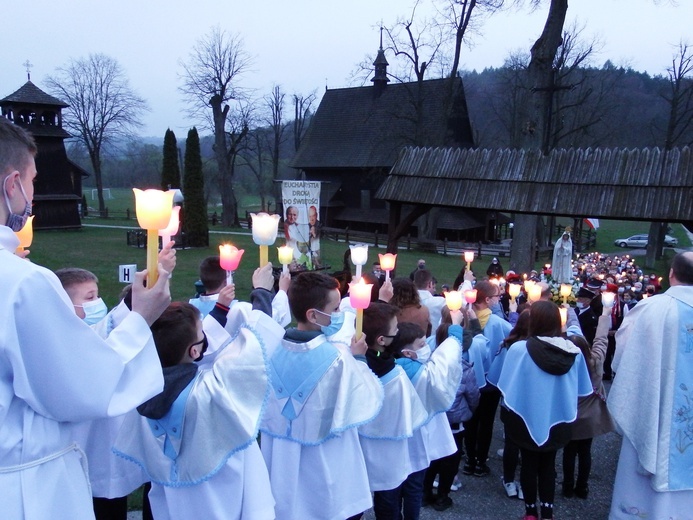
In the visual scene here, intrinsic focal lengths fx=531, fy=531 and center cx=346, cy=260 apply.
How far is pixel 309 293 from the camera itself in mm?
3045

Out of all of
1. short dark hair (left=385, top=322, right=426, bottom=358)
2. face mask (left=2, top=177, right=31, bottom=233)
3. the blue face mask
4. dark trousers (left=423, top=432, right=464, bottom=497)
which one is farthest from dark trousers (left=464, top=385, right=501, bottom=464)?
face mask (left=2, top=177, right=31, bottom=233)

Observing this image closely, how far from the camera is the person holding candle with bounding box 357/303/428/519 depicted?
330 cm

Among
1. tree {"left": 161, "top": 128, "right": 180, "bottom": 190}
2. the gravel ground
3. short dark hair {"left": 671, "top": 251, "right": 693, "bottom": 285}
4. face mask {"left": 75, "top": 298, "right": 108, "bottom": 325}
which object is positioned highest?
tree {"left": 161, "top": 128, "right": 180, "bottom": 190}

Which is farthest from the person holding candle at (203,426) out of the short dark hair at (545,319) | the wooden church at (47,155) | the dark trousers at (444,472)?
the wooden church at (47,155)

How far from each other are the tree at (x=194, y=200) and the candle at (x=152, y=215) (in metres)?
24.9

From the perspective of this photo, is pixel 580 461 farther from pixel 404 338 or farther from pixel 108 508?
pixel 108 508

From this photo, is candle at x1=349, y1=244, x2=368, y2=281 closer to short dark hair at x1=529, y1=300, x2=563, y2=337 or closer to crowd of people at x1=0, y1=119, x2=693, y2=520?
crowd of people at x1=0, y1=119, x2=693, y2=520

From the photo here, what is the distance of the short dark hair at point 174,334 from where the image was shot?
2.34 m

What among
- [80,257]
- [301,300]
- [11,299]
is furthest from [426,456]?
[80,257]

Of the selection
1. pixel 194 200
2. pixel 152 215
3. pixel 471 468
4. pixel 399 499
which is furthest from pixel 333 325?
pixel 194 200

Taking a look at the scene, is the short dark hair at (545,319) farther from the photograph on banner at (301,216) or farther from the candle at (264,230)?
the photograph on banner at (301,216)

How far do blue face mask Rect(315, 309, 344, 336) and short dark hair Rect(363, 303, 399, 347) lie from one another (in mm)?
319

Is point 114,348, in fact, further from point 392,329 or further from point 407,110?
point 407,110

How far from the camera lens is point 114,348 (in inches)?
68.5
